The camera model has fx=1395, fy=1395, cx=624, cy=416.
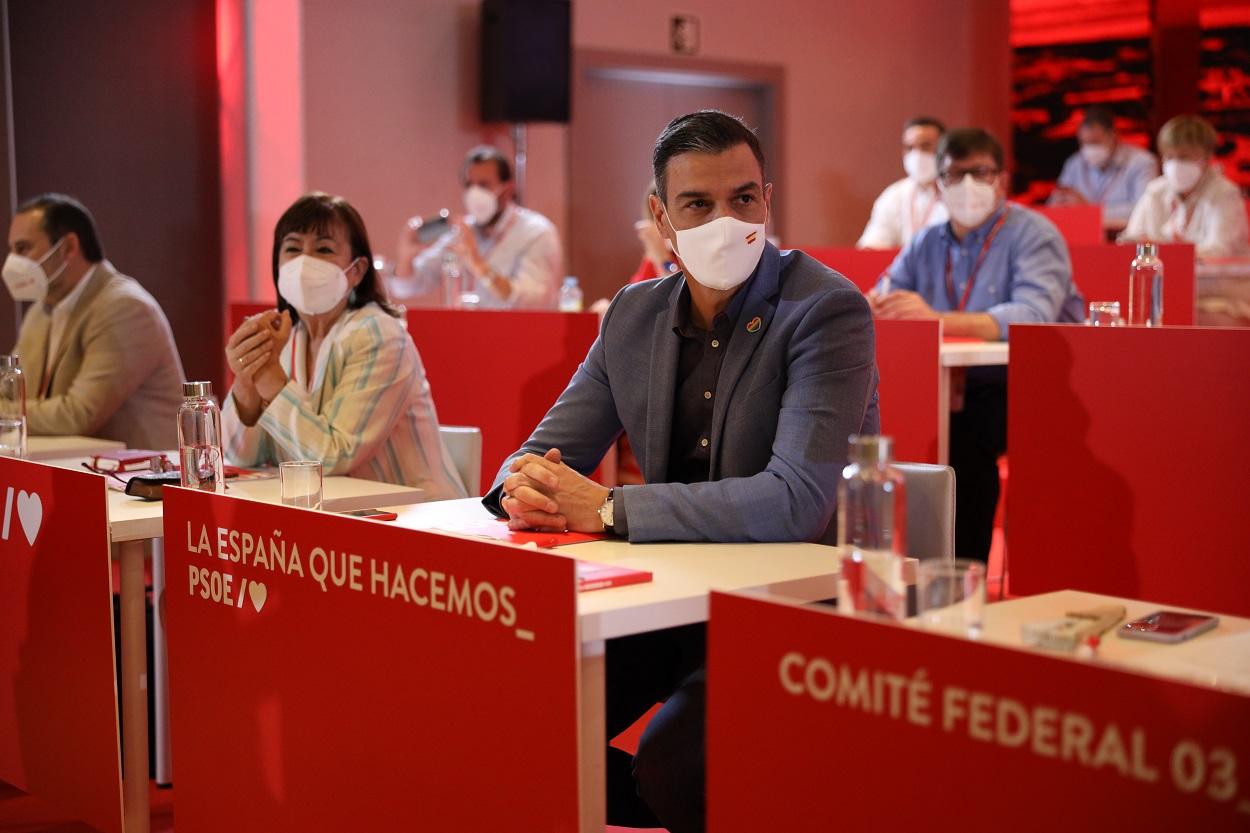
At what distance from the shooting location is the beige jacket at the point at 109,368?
391 cm

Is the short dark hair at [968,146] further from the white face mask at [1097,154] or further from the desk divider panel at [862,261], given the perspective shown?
the white face mask at [1097,154]

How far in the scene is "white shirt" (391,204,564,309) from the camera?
6434mm

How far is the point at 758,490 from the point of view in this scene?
2.03 meters

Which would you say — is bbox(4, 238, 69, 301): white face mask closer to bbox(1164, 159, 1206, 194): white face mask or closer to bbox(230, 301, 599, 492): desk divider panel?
bbox(230, 301, 599, 492): desk divider panel

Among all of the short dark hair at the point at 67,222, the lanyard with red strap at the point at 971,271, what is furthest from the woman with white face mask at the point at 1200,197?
the short dark hair at the point at 67,222

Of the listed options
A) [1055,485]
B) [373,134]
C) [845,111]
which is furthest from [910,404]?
[845,111]

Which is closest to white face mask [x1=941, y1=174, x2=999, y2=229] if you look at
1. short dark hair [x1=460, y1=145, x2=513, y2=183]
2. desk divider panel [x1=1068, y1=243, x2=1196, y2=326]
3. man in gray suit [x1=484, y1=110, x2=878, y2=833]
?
desk divider panel [x1=1068, y1=243, x2=1196, y2=326]

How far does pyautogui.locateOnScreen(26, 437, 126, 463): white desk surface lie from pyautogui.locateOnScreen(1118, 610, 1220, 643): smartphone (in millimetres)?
2623

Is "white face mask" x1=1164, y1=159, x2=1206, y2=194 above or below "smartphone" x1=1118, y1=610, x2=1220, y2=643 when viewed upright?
above

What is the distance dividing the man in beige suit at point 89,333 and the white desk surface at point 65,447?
10.2 inches

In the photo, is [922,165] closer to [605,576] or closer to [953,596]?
[605,576]

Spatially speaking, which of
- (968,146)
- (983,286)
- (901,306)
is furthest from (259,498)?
(968,146)

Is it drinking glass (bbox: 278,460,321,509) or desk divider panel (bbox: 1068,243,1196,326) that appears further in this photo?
desk divider panel (bbox: 1068,243,1196,326)

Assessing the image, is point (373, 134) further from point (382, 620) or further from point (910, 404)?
point (382, 620)
